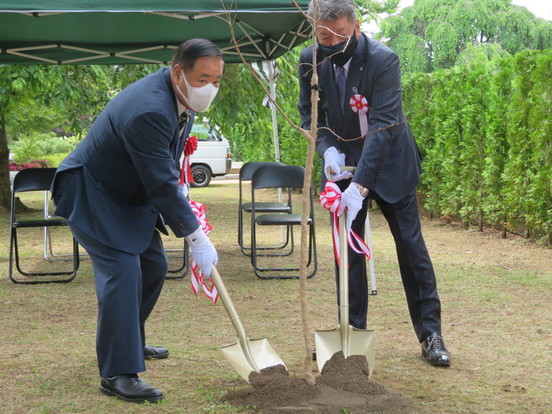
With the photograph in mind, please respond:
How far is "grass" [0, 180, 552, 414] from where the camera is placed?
344 centimetres

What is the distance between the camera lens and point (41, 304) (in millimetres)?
5871

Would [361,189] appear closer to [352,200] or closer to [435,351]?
[352,200]

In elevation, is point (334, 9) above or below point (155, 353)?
above

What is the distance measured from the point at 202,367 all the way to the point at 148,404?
2.16 feet

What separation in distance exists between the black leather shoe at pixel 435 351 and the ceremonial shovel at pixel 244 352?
34.1 inches

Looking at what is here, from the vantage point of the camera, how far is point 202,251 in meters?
3.28

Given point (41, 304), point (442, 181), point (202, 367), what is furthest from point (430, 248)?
point (202, 367)

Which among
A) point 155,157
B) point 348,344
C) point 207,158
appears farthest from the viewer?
point 207,158

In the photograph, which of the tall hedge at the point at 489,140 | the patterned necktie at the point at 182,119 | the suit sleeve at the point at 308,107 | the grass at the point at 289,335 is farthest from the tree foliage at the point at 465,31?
the patterned necktie at the point at 182,119

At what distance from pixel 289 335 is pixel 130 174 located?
5.87 feet

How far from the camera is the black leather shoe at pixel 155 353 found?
415cm

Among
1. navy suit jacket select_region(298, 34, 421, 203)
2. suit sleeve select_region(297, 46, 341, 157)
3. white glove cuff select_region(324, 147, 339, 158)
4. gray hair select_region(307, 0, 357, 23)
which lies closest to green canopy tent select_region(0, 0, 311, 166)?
suit sleeve select_region(297, 46, 341, 157)

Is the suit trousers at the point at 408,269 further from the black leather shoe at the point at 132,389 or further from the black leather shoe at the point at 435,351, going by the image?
the black leather shoe at the point at 132,389

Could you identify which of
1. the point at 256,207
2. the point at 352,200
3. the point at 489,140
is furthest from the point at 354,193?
the point at 489,140
